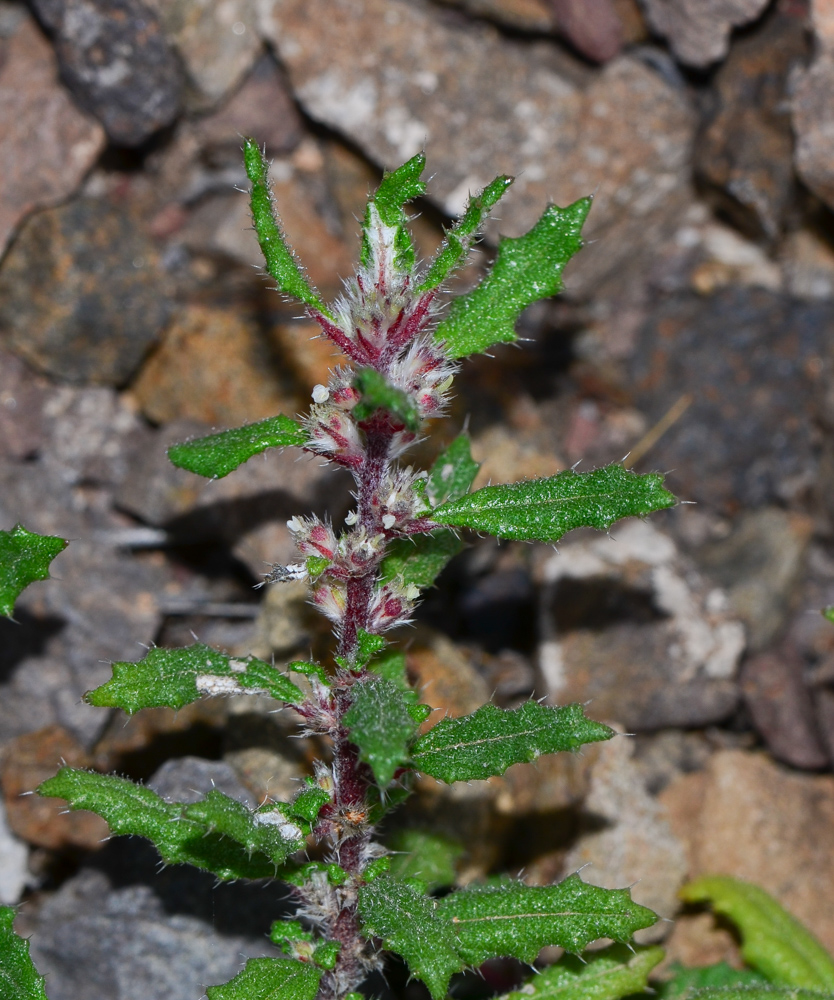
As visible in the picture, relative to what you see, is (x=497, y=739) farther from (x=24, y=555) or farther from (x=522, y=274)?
(x=24, y=555)

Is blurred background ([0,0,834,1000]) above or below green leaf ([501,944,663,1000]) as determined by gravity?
above

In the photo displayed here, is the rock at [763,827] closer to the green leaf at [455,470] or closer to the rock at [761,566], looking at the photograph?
the rock at [761,566]

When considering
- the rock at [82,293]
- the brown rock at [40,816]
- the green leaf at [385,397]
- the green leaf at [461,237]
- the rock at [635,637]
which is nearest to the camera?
the green leaf at [385,397]

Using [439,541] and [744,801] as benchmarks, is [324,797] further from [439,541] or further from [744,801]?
[744,801]

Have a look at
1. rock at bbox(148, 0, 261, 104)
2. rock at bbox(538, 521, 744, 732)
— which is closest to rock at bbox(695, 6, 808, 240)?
rock at bbox(538, 521, 744, 732)

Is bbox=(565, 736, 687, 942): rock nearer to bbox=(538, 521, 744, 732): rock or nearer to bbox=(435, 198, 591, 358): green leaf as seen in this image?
bbox=(538, 521, 744, 732): rock

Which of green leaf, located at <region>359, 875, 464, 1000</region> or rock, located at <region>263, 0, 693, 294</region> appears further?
rock, located at <region>263, 0, 693, 294</region>

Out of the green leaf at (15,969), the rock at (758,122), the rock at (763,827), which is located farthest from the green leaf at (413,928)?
the rock at (758,122)

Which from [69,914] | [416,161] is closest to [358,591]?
[416,161]
